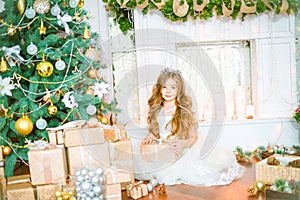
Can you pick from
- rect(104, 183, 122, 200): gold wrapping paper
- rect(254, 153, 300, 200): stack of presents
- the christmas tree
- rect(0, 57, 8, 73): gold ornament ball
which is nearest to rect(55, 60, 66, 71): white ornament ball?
the christmas tree

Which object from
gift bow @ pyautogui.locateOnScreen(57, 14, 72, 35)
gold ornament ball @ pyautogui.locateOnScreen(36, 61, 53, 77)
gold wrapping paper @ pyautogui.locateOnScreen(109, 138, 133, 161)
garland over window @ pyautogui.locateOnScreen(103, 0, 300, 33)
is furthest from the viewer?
garland over window @ pyautogui.locateOnScreen(103, 0, 300, 33)

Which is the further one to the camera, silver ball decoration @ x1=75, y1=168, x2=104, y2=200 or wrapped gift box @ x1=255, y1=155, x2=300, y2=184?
wrapped gift box @ x1=255, y1=155, x2=300, y2=184

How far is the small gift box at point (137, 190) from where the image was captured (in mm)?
2160

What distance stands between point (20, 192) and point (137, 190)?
626 millimetres

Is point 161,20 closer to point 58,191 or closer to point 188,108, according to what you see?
point 188,108

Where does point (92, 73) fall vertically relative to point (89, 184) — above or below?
above

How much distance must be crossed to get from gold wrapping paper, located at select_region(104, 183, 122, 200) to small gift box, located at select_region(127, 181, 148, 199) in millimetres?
184

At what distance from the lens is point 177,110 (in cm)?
249

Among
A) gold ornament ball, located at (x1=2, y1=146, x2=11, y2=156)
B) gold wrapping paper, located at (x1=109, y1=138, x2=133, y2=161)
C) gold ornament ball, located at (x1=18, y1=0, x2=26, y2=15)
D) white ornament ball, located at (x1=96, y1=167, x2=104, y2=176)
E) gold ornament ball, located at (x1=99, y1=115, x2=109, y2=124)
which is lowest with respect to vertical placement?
white ornament ball, located at (x1=96, y1=167, x2=104, y2=176)

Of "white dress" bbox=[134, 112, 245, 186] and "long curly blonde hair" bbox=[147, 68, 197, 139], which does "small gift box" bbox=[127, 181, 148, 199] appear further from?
"long curly blonde hair" bbox=[147, 68, 197, 139]

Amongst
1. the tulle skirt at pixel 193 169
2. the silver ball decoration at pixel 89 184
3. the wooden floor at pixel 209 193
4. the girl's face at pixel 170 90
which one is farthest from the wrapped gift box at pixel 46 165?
the girl's face at pixel 170 90

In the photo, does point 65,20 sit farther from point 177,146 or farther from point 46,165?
point 177,146

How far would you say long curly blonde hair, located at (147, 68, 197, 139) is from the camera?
8.14 feet

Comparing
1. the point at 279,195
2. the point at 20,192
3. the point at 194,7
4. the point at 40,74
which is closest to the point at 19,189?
the point at 20,192
